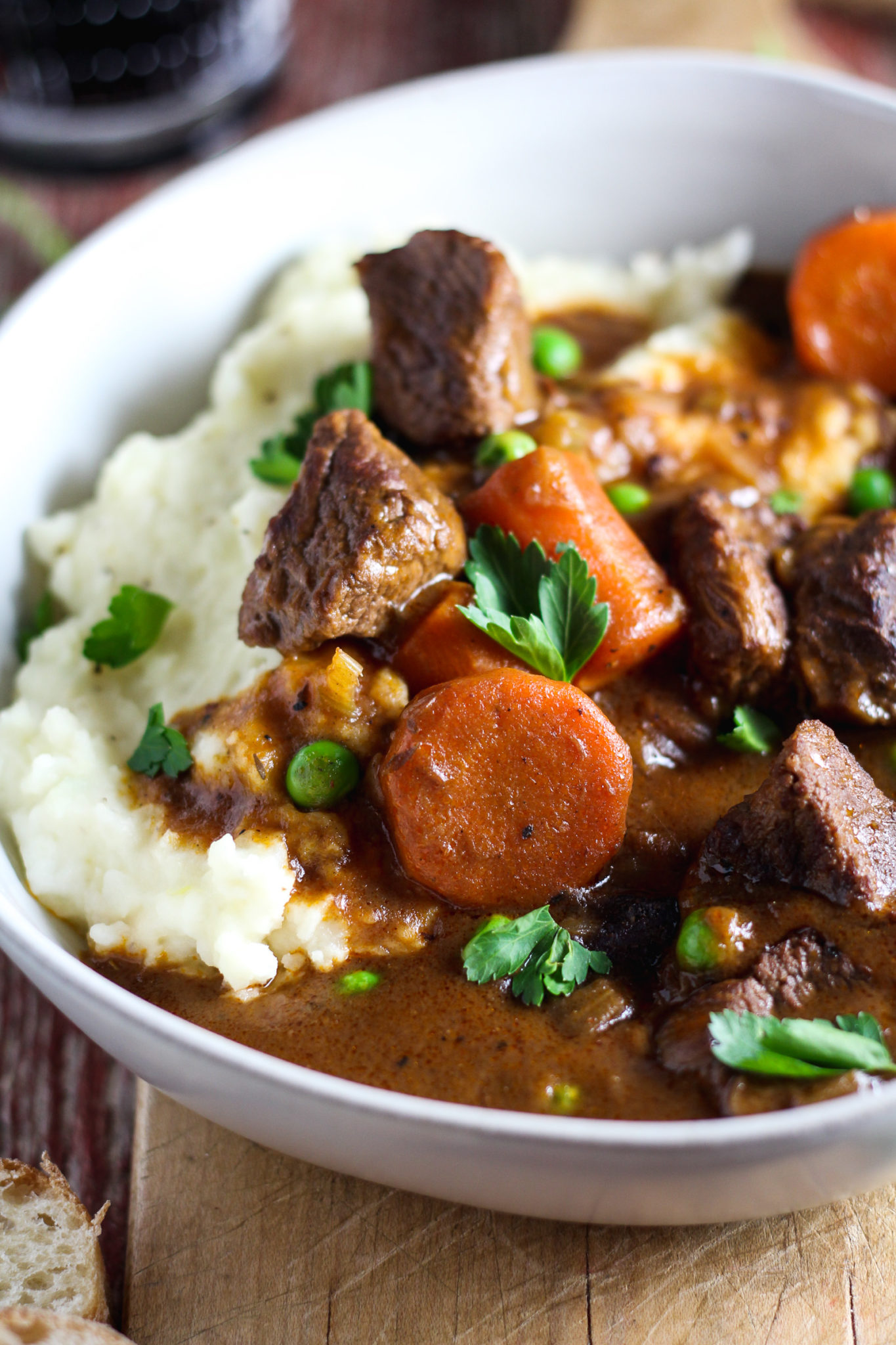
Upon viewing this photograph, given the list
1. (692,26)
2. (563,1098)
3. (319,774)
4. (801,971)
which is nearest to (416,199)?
(692,26)

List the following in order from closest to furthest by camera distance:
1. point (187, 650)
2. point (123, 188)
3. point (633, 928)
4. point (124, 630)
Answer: point (633, 928) < point (124, 630) < point (187, 650) < point (123, 188)

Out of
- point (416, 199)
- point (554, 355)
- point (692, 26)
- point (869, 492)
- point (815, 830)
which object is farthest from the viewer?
point (692, 26)

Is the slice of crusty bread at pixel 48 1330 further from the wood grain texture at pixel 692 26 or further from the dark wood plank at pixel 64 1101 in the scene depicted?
the wood grain texture at pixel 692 26

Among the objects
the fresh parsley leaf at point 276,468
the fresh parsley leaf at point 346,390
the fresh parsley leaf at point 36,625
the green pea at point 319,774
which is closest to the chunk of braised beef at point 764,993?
the green pea at point 319,774

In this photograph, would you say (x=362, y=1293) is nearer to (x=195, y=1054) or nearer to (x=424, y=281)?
(x=195, y=1054)

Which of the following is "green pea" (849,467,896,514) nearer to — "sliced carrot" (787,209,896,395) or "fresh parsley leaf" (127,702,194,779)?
"sliced carrot" (787,209,896,395)

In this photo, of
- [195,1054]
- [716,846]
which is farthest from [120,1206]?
[716,846]

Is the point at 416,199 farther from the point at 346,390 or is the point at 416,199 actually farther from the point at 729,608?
the point at 729,608
